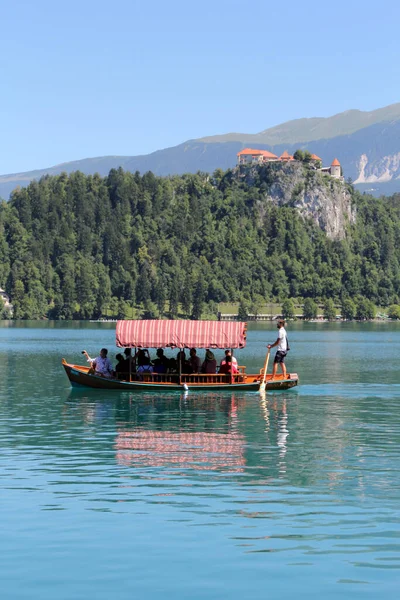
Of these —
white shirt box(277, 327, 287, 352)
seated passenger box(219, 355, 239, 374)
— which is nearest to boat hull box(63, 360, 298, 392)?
seated passenger box(219, 355, 239, 374)

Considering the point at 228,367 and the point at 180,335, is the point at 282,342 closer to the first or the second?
the point at 228,367

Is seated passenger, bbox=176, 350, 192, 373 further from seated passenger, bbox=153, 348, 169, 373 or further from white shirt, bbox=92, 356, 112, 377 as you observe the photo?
white shirt, bbox=92, 356, 112, 377

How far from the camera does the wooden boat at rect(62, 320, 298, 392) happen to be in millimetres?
64375

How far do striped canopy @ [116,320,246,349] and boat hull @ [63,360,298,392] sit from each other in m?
2.28

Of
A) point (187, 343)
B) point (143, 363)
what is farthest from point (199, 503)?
point (143, 363)

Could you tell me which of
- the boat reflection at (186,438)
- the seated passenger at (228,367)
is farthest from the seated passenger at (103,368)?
the seated passenger at (228,367)

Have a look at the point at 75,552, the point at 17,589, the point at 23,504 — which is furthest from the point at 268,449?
the point at 17,589

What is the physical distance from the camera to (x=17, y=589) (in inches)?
876

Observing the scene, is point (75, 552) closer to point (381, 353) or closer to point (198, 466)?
point (198, 466)

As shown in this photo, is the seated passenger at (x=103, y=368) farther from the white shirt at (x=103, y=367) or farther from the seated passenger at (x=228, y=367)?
the seated passenger at (x=228, y=367)

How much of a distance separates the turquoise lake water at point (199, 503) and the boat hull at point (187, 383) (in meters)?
7.46

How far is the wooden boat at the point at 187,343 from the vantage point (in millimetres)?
64375

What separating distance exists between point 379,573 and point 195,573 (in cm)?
403

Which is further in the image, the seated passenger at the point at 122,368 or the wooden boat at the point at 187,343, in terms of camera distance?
the seated passenger at the point at 122,368
